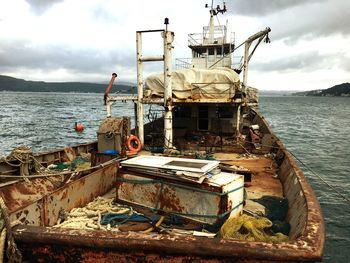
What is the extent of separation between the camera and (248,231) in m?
5.28

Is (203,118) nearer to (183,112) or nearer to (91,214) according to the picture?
(183,112)

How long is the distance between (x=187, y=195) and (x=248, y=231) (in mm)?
1637

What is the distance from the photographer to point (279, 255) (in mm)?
3844

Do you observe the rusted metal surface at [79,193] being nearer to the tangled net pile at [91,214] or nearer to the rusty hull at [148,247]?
the tangled net pile at [91,214]

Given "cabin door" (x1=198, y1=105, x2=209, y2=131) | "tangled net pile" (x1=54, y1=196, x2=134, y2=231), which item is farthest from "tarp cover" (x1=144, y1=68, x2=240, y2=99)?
"tangled net pile" (x1=54, y1=196, x2=134, y2=231)

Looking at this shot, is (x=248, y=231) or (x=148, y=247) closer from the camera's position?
(x=148, y=247)

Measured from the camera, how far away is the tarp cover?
1505 centimetres

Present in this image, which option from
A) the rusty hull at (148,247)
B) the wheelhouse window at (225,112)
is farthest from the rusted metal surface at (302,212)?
the wheelhouse window at (225,112)

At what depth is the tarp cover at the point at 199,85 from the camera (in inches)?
593

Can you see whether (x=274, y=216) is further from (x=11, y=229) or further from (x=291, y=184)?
(x=11, y=229)

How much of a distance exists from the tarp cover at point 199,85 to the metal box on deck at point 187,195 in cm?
831

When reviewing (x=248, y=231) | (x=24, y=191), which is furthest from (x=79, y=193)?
(x=248, y=231)

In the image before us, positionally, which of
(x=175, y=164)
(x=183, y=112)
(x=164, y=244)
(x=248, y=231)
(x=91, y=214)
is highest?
(x=183, y=112)

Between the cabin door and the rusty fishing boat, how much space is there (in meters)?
2.28
